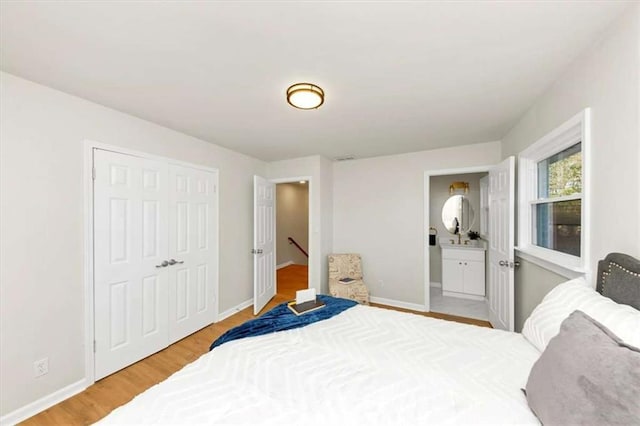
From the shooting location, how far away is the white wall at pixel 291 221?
703 cm

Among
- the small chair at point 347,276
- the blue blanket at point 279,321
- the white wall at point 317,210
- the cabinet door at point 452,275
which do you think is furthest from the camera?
the cabinet door at point 452,275

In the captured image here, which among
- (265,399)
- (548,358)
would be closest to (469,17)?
(548,358)

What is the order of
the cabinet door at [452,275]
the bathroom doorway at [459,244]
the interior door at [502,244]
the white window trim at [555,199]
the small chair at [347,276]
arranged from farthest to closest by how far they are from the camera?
the cabinet door at [452,275] → the bathroom doorway at [459,244] → the small chair at [347,276] → the interior door at [502,244] → the white window trim at [555,199]

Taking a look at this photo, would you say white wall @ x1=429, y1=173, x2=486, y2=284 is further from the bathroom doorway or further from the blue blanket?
the blue blanket

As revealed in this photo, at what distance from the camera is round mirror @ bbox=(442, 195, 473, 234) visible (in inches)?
189

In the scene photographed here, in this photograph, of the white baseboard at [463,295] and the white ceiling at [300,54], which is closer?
the white ceiling at [300,54]

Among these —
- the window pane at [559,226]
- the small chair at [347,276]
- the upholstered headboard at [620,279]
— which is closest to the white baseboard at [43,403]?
the small chair at [347,276]

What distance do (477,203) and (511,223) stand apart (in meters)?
2.42

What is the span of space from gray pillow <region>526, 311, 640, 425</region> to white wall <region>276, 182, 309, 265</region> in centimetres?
627

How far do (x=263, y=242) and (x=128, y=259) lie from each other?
181 centimetres

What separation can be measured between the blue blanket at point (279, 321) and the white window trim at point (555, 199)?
157 centimetres

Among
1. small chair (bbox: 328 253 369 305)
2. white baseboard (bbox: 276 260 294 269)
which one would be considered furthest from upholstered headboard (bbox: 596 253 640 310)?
white baseboard (bbox: 276 260 294 269)

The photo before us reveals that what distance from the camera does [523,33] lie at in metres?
1.37

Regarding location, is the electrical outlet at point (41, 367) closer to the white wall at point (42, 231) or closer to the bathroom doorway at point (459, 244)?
the white wall at point (42, 231)
